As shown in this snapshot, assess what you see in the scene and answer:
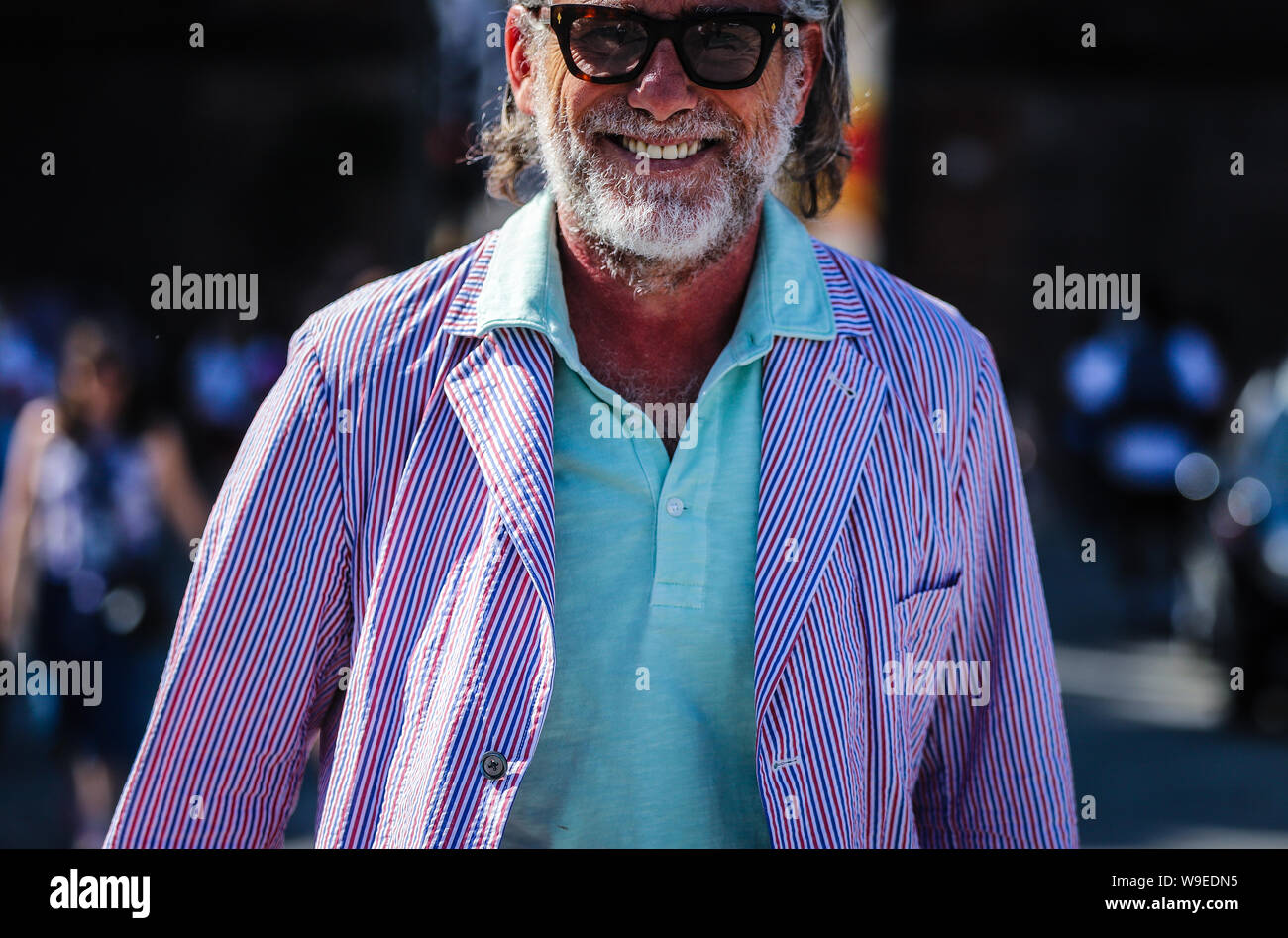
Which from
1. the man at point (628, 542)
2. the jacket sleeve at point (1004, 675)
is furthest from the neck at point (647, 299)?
the jacket sleeve at point (1004, 675)

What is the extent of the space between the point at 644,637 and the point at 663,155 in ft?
2.23

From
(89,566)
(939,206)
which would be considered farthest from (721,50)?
(939,206)

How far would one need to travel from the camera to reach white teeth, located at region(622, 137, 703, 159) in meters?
2.33

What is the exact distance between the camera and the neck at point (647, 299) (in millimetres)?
2379

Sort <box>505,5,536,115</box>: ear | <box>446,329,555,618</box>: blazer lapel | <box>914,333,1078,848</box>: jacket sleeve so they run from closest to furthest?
<box>446,329,555,618</box>: blazer lapel, <box>914,333,1078,848</box>: jacket sleeve, <box>505,5,536,115</box>: ear

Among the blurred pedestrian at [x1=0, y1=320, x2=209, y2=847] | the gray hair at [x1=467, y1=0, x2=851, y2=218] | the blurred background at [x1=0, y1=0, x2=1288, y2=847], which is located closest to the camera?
the gray hair at [x1=467, y1=0, x2=851, y2=218]

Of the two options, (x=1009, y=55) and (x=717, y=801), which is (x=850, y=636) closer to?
(x=717, y=801)

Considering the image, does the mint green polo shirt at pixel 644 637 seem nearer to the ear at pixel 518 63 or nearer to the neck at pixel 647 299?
the neck at pixel 647 299

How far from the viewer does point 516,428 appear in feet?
7.20

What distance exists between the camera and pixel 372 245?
15875 mm

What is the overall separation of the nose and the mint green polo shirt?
1.06 ft

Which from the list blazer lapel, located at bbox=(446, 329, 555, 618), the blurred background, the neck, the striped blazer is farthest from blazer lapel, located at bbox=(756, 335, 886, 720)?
the blurred background

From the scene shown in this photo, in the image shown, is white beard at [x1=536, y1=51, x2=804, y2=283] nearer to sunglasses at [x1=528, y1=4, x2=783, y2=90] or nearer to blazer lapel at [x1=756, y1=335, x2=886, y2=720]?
sunglasses at [x1=528, y1=4, x2=783, y2=90]
